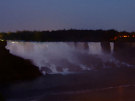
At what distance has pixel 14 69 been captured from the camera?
29.8m

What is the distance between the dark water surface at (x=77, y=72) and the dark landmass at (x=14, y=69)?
1.21 m

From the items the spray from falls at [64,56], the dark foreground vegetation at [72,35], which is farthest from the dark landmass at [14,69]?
the dark foreground vegetation at [72,35]

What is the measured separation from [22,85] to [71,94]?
5.90m

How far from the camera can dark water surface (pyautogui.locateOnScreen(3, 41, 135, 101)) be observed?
791 inches

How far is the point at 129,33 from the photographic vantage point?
219ft

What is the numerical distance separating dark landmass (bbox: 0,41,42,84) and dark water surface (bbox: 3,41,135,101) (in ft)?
3.95

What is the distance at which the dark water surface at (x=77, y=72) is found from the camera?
20094mm

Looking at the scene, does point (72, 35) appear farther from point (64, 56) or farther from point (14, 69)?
point (14, 69)

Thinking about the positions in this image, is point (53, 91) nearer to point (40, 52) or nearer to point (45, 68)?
point (45, 68)

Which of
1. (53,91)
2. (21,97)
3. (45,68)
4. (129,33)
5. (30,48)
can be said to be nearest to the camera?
(21,97)

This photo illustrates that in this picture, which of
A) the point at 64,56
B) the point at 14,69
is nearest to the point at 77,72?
the point at 14,69

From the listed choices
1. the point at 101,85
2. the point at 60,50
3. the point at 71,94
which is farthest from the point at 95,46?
the point at 71,94

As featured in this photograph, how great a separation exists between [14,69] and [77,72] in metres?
6.81

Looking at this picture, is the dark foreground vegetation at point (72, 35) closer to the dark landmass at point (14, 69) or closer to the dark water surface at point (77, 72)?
the dark water surface at point (77, 72)
